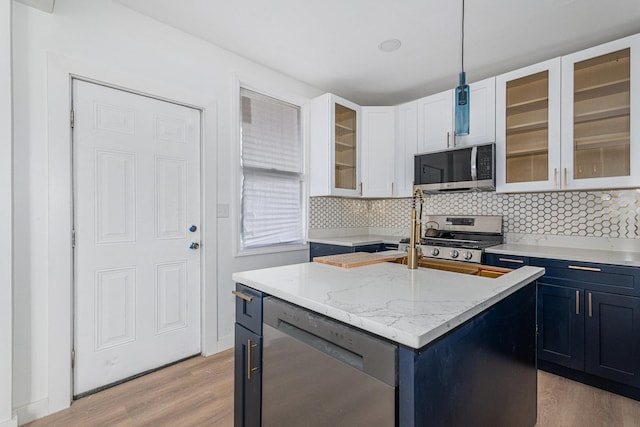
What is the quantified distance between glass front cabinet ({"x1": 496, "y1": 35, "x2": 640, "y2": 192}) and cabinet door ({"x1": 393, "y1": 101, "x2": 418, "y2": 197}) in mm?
812

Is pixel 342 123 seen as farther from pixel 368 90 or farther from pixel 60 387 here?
pixel 60 387

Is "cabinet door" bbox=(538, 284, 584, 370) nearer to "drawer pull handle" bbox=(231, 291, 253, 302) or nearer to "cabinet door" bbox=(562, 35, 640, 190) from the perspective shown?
"cabinet door" bbox=(562, 35, 640, 190)

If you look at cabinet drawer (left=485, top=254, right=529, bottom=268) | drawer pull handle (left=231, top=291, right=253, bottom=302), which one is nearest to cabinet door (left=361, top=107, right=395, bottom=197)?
cabinet drawer (left=485, top=254, right=529, bottom=268)

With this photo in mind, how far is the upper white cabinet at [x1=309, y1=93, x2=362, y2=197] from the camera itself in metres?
3.28

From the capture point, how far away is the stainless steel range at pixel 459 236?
269 centimetres

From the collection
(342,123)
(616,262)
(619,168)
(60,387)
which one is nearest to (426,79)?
(342,123)

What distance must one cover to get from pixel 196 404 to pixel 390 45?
9.67 feet

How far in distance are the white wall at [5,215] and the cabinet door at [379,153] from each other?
285 centimetres

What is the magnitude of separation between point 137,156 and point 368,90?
8.16ft

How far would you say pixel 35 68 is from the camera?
1.81 m

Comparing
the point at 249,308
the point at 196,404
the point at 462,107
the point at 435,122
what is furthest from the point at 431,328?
the point at 435,122

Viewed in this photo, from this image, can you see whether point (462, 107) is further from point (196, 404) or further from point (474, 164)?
point (196, 404)

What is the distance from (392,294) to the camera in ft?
3.62

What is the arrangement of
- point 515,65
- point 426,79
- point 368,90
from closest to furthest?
point 515,65
point 426,79
point 368,90
